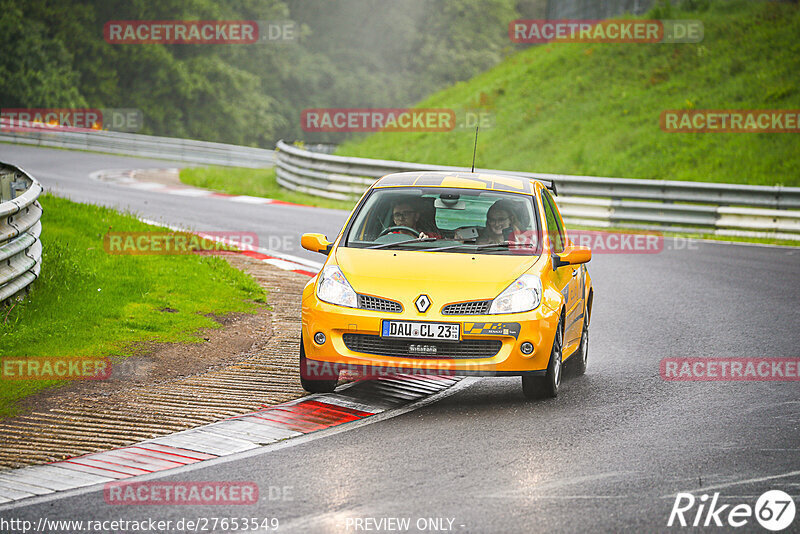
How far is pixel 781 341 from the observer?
10.3m

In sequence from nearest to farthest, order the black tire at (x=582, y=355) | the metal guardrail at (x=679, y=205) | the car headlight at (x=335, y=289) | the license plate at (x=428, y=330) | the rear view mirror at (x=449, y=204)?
the license plate at (x=428, y=330), the car headlight at (x=335, y=289), the rear view mirror at (x=449, y=204), the black tire at (x=582, y=355), the metal guardrail at (x=679, y=205)

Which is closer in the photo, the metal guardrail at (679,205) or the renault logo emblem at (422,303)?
the renault logo emblem at (422,303)

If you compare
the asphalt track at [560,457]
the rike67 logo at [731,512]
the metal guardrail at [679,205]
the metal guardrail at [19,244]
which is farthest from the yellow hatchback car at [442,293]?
the metal guardrail at [679,205]

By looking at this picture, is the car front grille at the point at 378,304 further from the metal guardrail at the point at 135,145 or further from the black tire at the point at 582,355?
the metal guardrail at the point at 135,145

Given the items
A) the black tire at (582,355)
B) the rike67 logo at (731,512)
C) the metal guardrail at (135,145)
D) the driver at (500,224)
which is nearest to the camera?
the rike67 logo at (731,512)

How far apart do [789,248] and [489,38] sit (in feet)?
212

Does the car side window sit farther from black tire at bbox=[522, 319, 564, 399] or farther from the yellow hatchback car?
black tire at bbox=[522, 319, 564, 399]

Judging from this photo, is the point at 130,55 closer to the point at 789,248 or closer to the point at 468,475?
the point at 789,248

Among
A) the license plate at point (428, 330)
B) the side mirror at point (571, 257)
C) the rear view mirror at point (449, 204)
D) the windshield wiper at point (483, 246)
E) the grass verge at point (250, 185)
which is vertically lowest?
the license plate at point (428, 330)

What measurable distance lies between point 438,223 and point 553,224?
40.6 inches

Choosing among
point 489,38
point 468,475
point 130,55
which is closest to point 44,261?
point 468,475

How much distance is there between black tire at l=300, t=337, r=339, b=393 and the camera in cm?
790

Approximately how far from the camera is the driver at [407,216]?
8789 millimetres

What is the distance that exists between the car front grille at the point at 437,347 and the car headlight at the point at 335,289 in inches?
12.2
